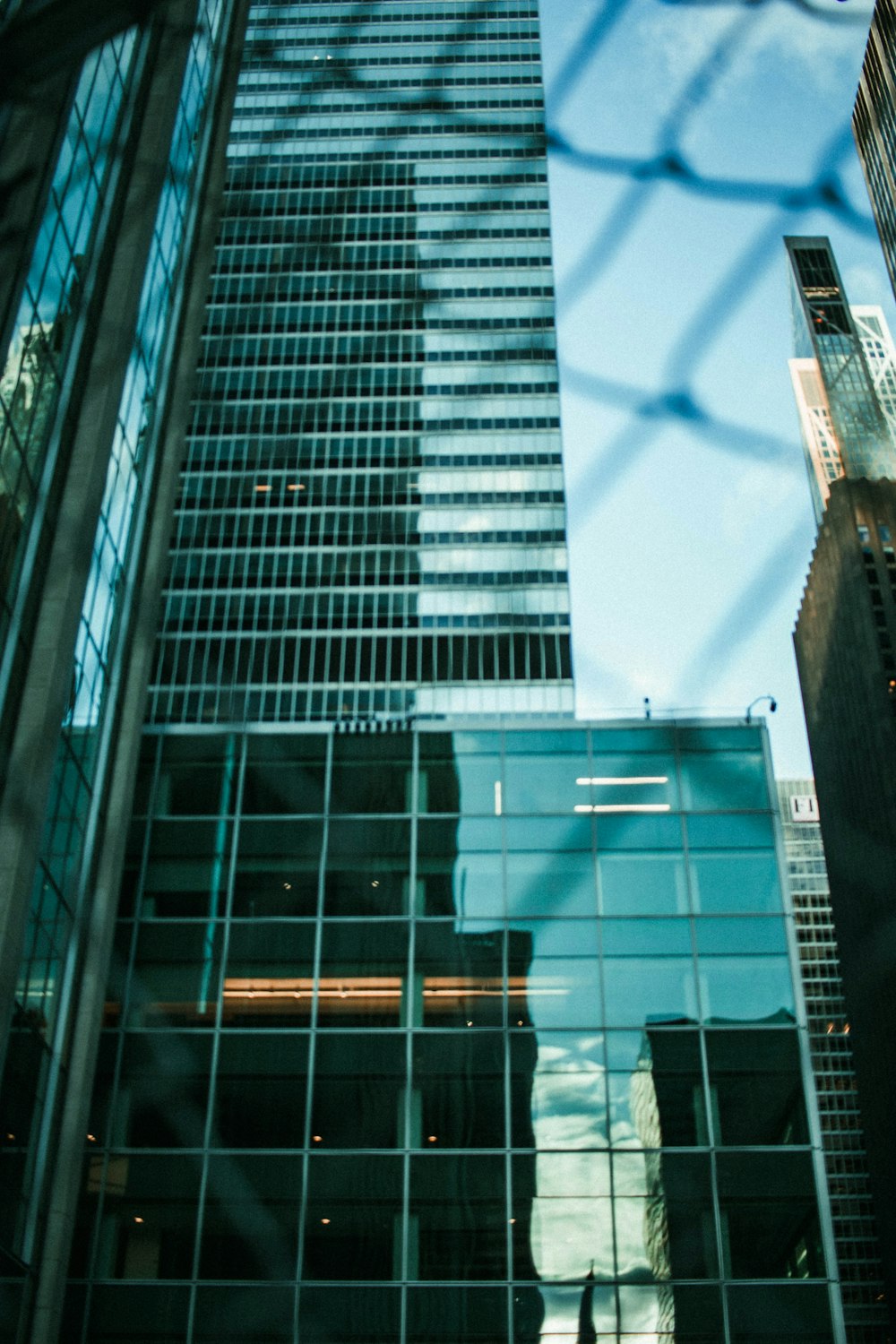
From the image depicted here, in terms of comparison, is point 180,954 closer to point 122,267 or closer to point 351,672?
point 122,267

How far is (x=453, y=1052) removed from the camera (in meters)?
18.0

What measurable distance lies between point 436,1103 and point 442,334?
63095mm

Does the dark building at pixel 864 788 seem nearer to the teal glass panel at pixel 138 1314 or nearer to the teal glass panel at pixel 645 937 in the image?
the teal glass panel at pixel 645 937

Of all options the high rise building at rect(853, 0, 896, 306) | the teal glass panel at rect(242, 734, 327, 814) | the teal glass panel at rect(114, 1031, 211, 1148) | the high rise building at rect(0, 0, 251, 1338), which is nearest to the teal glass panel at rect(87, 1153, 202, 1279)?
the teal glass panel at rect(114, 1031, 211, 1148)

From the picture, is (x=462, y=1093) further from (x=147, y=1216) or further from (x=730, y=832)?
(x=730, y=832)

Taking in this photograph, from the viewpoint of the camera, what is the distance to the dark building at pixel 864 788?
67.6 m

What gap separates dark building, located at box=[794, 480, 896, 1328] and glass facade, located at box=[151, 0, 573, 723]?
58.5 feet

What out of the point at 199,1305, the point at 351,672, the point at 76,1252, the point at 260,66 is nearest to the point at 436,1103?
the point at 199,1305

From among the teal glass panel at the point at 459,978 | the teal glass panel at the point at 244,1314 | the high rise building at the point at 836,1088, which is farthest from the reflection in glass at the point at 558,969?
the high rise building at the point at 836,1088

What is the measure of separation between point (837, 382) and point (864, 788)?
75878 millimetres

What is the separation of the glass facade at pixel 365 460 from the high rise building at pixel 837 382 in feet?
210

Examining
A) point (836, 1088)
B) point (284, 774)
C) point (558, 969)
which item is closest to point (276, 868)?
point (284, 774)

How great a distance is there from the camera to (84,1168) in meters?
17.0

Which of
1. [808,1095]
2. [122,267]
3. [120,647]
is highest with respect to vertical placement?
[122,267]
